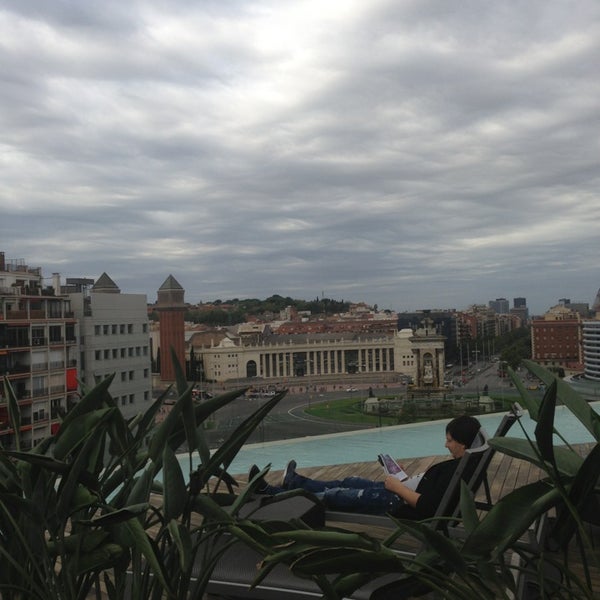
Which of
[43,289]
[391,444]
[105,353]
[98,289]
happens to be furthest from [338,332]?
[391,444]

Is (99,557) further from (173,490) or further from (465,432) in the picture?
(465,432)

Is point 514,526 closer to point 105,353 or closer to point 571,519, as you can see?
point 571,519

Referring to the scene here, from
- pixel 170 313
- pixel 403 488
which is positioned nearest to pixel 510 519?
pixel 403 488

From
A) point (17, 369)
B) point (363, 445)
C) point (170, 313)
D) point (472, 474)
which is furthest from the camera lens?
point (170, 313)

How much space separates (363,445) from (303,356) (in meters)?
72.8

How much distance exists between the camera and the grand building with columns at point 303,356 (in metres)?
77.8

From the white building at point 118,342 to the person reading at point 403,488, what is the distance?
32.7 m

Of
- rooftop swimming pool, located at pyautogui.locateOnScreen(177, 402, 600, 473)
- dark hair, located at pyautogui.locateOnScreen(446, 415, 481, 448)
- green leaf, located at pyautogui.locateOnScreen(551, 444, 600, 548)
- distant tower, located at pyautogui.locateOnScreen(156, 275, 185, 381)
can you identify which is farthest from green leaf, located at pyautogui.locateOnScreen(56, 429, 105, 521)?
distant tower, located at pyautogui.locateOnScreen(156, 275, 185, 381)

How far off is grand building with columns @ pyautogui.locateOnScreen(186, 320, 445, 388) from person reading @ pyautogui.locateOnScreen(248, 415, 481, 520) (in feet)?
244

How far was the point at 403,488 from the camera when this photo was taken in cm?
272

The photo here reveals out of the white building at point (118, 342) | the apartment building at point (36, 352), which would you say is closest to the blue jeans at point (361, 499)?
the apartment building at point (36, 352)

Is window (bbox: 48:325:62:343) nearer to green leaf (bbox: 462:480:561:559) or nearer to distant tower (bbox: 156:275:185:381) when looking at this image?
green leaf (bbox: 462:480:561:559)

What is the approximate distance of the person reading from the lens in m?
2.67

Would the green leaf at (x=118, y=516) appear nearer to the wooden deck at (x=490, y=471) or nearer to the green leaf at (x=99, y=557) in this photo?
the green leaf at (x=99, y=557)
